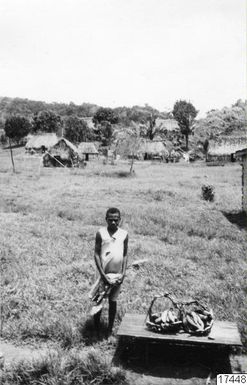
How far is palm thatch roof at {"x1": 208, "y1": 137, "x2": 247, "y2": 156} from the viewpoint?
53.8 m

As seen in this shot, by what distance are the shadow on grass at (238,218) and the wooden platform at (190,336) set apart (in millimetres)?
8446

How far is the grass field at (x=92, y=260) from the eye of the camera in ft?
20.4

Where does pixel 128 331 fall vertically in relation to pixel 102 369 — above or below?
above

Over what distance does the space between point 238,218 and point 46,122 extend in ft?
216

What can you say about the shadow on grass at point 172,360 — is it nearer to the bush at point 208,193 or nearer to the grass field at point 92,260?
the grass field at point 92,260

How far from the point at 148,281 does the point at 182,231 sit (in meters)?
4.86

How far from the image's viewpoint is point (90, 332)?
5867mm

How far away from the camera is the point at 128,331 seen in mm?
Answer: 5117

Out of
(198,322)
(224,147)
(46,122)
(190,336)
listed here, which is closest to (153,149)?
(224,147)

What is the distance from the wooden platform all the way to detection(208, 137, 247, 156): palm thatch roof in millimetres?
50016

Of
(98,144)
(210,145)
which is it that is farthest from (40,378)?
(98,144)

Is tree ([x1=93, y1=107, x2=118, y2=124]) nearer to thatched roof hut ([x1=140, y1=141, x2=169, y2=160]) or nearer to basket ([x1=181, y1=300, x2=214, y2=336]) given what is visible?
thatched roof hut ([x1=140, y1=141, x2=169, y2=160])

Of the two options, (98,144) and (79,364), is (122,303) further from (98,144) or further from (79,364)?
(98,144)

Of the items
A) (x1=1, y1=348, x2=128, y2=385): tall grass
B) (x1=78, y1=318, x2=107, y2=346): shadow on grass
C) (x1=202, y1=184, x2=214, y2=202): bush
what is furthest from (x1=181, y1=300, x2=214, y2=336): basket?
(x1=202, y1=184, x2=214, y2=202): bush
